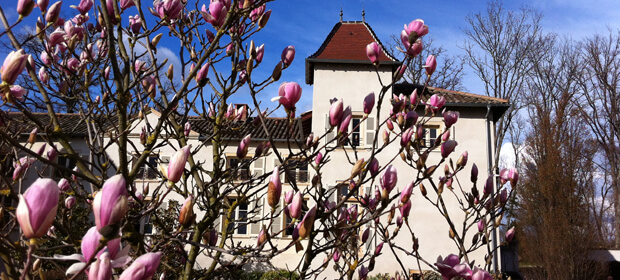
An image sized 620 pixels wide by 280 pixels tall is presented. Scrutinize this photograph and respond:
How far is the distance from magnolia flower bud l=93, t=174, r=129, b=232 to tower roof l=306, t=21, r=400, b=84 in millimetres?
12847

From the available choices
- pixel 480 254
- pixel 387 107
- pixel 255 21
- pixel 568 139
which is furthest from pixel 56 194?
pixel 568 139

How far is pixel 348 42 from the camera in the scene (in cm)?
1438

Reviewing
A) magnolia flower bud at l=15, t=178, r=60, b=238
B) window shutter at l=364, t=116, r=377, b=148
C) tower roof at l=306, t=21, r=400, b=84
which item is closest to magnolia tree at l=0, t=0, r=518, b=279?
magnolia flower bud at l=15, t=178, r=60, b=238

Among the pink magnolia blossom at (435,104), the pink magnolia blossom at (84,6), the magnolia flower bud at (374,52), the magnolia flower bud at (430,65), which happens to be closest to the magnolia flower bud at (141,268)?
the magnolia flower bud at (374,52)

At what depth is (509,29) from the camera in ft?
69.1

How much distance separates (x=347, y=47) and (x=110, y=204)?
13.8 m

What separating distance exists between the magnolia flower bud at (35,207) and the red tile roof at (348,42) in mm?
13092

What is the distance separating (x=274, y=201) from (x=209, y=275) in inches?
31.5

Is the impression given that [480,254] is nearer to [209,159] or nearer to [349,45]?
[349,45]

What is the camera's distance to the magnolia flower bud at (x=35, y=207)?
781 millimetres

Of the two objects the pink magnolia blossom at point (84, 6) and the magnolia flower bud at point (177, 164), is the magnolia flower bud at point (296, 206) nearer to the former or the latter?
the magnolia flower bud at point (177, 164)

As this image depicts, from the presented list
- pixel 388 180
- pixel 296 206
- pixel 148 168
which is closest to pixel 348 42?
pixel 148 168

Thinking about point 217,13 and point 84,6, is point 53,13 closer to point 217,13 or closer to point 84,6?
point 84,6

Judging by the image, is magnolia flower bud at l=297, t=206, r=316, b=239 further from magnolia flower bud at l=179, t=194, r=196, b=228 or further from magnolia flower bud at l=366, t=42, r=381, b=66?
magnolia flower bud at l=366, t=42, r=381, b=66
